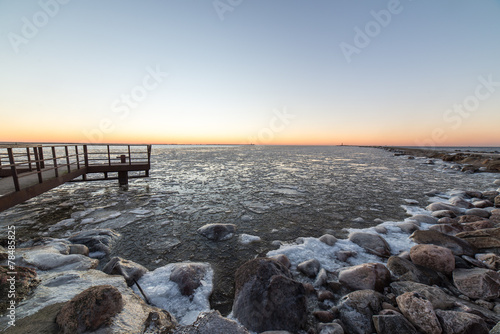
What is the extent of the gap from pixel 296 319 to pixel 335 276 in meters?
1.53

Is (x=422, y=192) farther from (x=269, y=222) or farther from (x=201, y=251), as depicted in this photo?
(x=201, y=251)

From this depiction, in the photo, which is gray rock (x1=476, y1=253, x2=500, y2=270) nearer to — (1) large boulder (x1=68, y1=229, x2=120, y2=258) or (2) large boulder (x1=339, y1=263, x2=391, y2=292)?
(2) large boulder (x1=339, y1=263, x2=391, y2=292)

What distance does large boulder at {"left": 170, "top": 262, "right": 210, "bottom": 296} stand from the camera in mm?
3523

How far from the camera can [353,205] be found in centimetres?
856

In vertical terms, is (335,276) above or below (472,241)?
below

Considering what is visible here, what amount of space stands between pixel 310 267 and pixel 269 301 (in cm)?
149

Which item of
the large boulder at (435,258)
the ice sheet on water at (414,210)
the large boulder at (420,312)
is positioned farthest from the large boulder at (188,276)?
the ice sheet on water at (414,210)

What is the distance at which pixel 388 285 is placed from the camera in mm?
3473

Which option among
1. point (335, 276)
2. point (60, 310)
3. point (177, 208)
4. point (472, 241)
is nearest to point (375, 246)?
point (335, 276)

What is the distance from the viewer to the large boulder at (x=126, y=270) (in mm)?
3646

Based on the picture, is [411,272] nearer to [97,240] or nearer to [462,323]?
[462,323]

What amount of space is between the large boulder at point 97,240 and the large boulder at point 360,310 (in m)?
5.14

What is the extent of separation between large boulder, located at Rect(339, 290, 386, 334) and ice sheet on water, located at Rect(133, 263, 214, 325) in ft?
6.94

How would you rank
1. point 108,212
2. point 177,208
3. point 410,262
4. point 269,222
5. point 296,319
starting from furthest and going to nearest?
point 177,208 → point 108,212 → point 269,222 → point 410,262 → point 296,319
